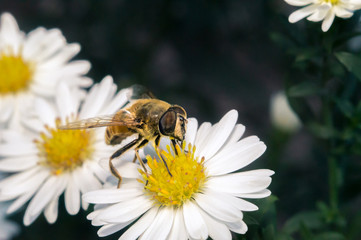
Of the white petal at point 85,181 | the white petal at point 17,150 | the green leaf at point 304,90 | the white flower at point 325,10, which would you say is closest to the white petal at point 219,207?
the white petal at point 85,181

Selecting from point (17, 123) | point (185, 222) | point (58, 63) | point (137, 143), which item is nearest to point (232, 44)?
point (58, 63)

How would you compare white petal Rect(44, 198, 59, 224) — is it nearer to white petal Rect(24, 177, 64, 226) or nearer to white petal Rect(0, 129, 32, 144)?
white petal Rect(24, 177, 64, 226)

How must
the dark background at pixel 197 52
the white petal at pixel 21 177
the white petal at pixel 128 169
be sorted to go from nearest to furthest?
the white petal at pixel 128 169 → the white petal at pixel 21 177 → the dark background at pixel 197 52

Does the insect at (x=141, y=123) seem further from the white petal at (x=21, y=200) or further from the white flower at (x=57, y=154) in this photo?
the white petal at (x=21, y=200)

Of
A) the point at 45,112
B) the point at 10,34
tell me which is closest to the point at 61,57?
the point at 10,34

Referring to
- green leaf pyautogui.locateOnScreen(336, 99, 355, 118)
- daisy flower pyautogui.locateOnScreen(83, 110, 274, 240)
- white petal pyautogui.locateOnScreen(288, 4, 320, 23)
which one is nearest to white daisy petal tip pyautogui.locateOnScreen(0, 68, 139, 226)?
daisy flower pyautogui.locateOnScreen(83, 110, 274, 240)

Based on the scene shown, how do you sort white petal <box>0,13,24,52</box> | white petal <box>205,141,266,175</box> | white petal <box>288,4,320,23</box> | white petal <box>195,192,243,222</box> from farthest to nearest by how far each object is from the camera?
white petal <box>0,13,24,52</box> → white petal <box>288,4,320,23</box> → white petal <box>205,141,266,175</box> → white petal <box>195,192,243,222</box>
